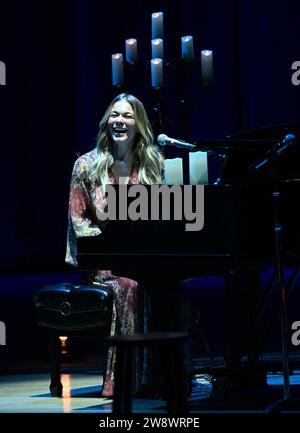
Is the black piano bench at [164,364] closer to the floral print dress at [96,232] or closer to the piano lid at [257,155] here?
the piano lid at [257,155]

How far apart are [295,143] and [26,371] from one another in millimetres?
2653

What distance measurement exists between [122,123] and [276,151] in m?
1.38

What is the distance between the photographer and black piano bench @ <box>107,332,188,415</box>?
338 centimetres

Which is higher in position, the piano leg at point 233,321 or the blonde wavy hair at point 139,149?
the blonde wavy hair at point 139,149

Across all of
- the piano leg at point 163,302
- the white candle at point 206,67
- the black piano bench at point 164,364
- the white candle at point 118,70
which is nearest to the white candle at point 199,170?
the piano leg at point 163,302

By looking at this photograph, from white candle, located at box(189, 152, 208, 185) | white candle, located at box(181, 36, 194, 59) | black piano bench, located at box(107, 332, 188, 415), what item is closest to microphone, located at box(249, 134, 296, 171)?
white candle, located at box(189, 152, 208, 185)

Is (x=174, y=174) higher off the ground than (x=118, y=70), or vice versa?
(x=118, y=70)

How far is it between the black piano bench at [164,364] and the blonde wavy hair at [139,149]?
2.07m

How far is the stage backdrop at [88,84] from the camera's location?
684cm

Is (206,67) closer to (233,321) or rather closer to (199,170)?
(199,170)

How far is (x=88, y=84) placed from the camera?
6961mm

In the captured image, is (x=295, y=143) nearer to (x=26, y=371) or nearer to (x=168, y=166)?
(x=168, y=166)

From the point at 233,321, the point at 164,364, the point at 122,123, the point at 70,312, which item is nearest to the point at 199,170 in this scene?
the point at 233,321

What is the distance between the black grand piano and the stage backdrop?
229 centimetres
